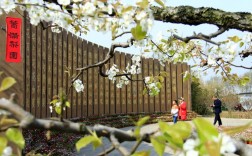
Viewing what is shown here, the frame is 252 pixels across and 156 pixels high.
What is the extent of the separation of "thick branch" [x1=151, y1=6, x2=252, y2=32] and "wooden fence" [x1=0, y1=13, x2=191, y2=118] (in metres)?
3.73

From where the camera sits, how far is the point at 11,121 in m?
0.95

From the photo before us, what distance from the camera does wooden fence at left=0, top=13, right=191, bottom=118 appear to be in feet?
32.4

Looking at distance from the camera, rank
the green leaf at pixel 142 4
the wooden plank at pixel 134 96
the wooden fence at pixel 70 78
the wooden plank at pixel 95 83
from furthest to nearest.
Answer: the wooden plank at pixel 134 96 < the wooden plank at pixel 95 83 < the wooden fence at pixel 70 78 < the green leaf at pixel 142 4

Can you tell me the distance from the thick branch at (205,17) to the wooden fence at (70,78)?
3.73 m

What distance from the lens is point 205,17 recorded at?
244 cm

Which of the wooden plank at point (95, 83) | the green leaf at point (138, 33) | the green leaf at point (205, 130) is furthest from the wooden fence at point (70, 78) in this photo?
the green leaf at point (205, 130)

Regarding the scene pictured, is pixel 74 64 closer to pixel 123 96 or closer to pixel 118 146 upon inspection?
pixel 123 96

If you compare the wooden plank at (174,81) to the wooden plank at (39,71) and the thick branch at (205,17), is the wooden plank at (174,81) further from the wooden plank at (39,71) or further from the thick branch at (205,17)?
the thick branch at (205,17)

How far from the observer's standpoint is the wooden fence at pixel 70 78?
9.88 m

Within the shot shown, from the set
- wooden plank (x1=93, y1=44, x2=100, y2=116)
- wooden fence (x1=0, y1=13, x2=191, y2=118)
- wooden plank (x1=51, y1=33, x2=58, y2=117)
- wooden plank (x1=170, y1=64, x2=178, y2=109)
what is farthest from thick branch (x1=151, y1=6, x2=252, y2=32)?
wooden plank (x1=170, y1=64, x2=178, y2=109)

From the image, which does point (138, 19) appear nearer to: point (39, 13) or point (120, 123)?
point (39, 13)

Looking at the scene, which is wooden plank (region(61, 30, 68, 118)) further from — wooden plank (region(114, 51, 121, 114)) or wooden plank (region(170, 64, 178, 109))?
wooden plank (region(170, 64, 178, 109))

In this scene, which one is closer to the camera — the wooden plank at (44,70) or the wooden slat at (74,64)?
the wooden plank at (44,70)

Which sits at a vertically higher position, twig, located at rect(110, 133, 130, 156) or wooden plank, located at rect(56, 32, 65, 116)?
wooden plank, located at rect(56, 32, 65, 116)
